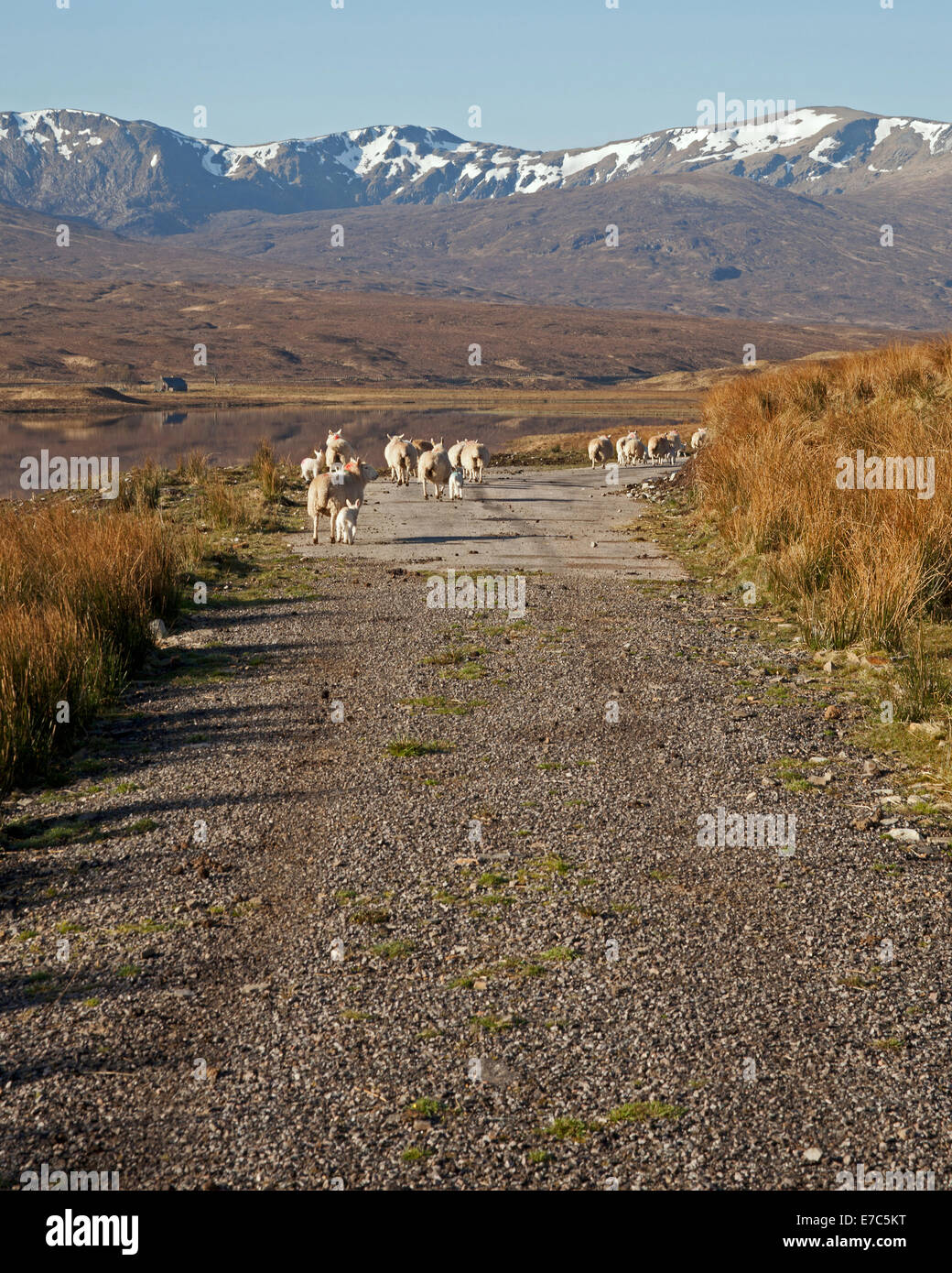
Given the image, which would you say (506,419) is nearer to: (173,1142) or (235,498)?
(235,498)

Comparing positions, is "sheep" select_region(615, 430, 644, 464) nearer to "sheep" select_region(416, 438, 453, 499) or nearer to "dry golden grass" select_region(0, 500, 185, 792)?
"sheep" select_region(416, 438, 453, 499)

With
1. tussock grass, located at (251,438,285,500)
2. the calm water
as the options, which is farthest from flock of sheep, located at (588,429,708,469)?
tussock grass, located at (251,438,285,500)

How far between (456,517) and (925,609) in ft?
36.5

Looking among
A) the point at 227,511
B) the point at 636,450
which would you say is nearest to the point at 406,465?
the point at 227,511

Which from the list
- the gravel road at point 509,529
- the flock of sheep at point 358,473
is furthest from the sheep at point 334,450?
the gravel road at point 509,529

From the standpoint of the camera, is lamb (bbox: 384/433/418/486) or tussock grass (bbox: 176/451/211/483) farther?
tussock grass (bbox: 176/451/211/483)

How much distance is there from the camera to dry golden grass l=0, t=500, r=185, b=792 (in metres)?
9.28

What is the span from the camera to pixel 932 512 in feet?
41.3

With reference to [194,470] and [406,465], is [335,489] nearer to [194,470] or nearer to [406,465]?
[406,465]

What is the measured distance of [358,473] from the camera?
760 inches

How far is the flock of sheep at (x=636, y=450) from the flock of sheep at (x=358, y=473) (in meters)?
5.59

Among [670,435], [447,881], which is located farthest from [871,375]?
[447,881]

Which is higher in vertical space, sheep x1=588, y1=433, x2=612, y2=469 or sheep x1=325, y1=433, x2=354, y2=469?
sheep x1=588, y1=433, x2=612, y2=469

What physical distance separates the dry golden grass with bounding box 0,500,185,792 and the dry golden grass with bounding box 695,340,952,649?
716 centimetres
